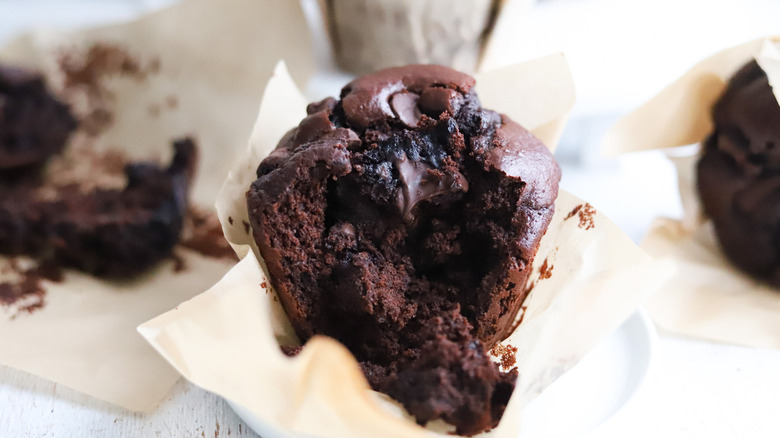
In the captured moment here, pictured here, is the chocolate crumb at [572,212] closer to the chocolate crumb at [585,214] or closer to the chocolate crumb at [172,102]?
the chocolate crumb at [585,214]

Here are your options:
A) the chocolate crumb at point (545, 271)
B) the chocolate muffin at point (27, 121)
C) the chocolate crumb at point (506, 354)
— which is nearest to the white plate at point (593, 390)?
the chocolate crumb at point (506, 354)

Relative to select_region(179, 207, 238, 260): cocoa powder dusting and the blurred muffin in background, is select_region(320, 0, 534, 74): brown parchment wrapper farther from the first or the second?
select_region(179, 207, 238, 260): cocoa powder dusting

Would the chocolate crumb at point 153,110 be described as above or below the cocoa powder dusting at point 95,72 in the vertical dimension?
below

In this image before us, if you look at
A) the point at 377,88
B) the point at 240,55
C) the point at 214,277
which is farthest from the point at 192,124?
the point at 377,88

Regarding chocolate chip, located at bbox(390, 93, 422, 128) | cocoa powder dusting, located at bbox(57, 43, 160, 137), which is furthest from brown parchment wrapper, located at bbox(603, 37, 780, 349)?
cocoa powder dusting, located at bbox(57, 43, 160, 137)

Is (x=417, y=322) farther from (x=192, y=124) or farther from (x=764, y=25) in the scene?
(x=764, y=25)

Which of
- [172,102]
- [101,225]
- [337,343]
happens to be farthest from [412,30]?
[337,343]
